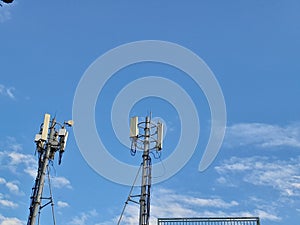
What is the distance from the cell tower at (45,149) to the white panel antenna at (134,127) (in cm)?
325

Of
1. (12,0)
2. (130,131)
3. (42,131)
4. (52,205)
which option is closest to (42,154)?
(42,131)

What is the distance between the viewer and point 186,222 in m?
20.8

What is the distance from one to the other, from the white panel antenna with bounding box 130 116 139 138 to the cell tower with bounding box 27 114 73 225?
3248 mm

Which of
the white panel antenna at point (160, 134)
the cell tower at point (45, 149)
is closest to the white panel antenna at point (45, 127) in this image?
A: the cell tower at point (45, 149)

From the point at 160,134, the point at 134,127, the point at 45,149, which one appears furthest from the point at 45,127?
the point at 160,134

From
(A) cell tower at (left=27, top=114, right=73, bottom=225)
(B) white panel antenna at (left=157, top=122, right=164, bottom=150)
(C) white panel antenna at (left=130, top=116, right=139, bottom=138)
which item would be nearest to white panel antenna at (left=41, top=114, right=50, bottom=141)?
(A) cell tower at (left=27, top=114, right=73, bottom=225)

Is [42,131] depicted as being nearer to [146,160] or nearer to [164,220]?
[146,160]

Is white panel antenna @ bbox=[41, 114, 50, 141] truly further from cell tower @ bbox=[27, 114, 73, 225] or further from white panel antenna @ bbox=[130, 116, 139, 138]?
white panel antenna @ bbox=[130, 116, 139, 138]

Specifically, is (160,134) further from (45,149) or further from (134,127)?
(45,149)

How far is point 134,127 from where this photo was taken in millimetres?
21766

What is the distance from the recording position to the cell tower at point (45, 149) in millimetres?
18386

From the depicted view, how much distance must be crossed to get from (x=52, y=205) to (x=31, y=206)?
3.26ft

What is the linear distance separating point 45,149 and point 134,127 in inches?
191

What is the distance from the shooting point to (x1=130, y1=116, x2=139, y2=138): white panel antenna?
70.8ft
